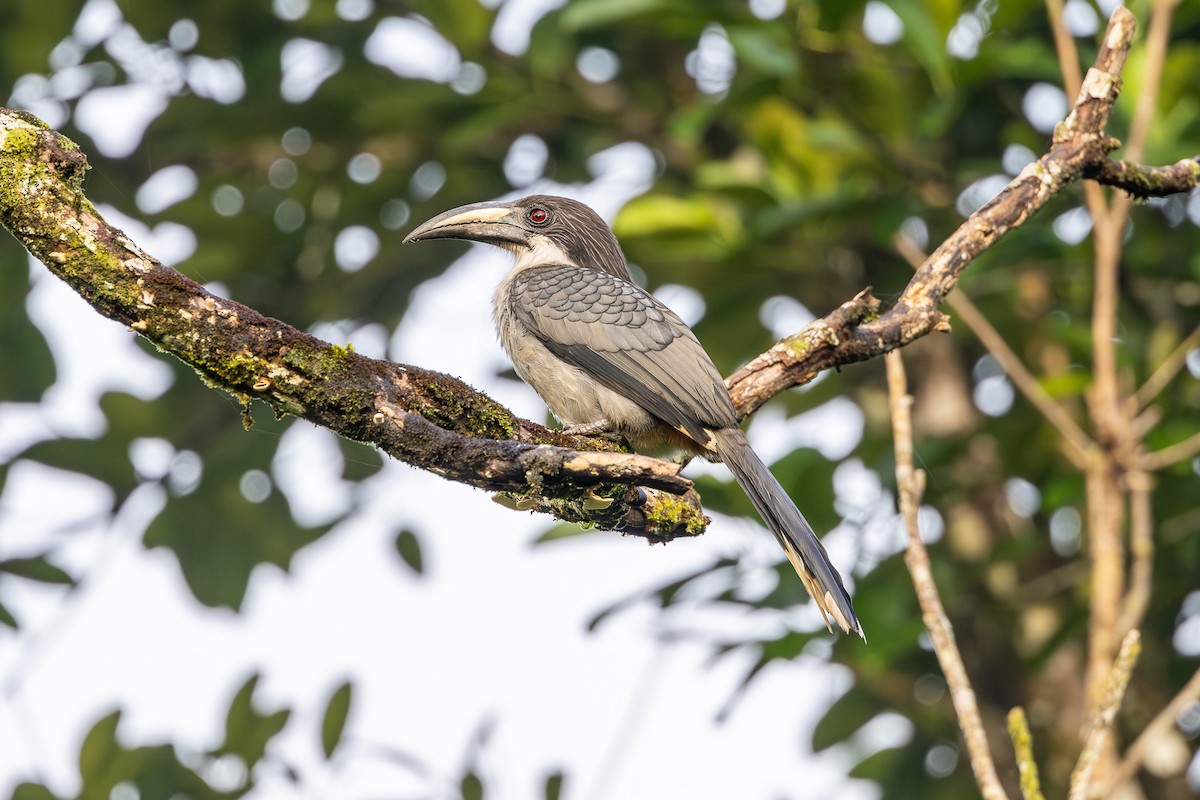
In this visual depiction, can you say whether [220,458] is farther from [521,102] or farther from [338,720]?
[521,102]

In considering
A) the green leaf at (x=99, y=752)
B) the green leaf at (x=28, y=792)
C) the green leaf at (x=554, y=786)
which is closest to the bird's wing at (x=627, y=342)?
the green leaf at (x=554, y=786)

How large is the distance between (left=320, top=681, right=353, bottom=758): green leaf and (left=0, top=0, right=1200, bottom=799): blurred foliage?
0.01 meters

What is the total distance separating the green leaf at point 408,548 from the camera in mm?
6086

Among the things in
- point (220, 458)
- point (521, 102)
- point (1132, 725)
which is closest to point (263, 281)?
point (220, 458)

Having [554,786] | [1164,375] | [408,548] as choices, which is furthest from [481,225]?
[1164,375]

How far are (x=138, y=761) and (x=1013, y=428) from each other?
3.63m

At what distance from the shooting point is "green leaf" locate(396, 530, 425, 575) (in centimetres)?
609

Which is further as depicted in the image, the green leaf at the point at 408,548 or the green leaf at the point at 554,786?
the green leaf at the point at 408,548

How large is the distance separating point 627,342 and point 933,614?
139 centimetres

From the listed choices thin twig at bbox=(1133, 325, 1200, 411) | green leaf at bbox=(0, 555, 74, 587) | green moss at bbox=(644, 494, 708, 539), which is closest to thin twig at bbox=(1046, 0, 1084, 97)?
thin twig at bbox=(1133, 325, 1200, 411)

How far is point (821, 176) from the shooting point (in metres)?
5.22

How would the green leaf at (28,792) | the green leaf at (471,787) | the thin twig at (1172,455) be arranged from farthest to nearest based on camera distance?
the green leaf at (28,792), the green leaf at (471,787), the thin twig at (1172,455)

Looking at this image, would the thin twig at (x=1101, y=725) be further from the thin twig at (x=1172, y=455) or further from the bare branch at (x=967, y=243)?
the thin twig at (x=1172, y=455)

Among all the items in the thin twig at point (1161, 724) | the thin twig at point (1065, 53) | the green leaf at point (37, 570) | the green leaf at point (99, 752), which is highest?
the thin twig at point (1065, 53)
